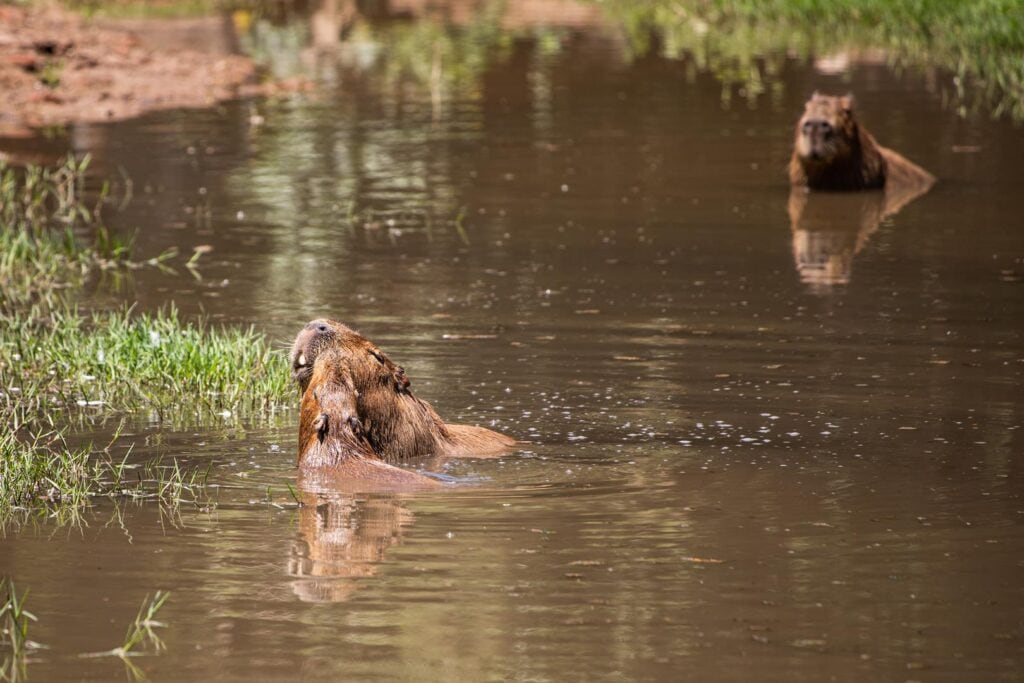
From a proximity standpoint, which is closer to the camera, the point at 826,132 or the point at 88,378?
the point at 88,378

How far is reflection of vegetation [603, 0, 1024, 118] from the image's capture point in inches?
791

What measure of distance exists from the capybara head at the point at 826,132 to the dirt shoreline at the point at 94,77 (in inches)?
299

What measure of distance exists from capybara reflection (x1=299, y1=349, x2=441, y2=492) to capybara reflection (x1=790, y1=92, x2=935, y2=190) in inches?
322

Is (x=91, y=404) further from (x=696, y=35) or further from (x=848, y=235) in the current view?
(x=696, y=35)

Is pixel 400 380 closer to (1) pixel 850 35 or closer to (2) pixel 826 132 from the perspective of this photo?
(2) pixel 826 132

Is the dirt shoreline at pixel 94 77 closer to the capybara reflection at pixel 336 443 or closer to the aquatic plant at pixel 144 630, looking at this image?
the capybara reflection at pixel 336 443

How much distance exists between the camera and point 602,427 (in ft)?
27.0

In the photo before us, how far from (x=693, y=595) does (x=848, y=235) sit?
7.83 meters

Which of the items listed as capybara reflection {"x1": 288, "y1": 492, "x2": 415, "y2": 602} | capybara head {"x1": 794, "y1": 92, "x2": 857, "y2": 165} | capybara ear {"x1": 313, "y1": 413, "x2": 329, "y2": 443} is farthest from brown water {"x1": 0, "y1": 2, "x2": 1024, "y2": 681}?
capybara head {"x1": 794, "y1": 92, "x2": 857, "y2": 165}

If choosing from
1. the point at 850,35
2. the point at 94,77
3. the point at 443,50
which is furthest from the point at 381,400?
the point at 443,50

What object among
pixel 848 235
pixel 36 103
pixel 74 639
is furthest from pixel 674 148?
pixel 74 639

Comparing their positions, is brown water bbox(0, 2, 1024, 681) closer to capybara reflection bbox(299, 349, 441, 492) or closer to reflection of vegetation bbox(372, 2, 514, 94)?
capybara reflection bbox(299, 349, 441, 492)

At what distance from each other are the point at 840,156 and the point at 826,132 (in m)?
0.26

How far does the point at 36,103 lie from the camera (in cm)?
1977
